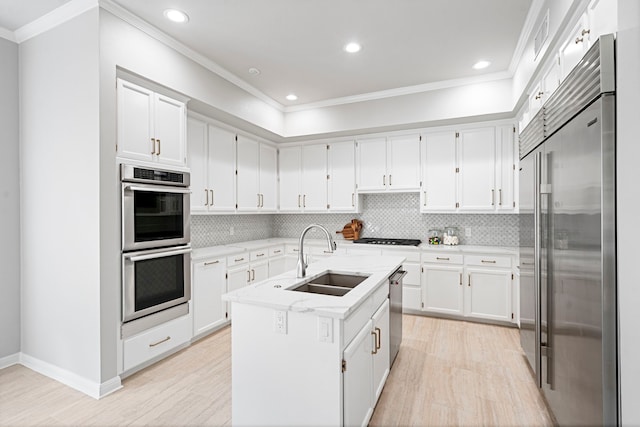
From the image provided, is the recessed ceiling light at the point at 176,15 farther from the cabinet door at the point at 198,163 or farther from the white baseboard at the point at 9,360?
the white baseboard at the point at 9,360

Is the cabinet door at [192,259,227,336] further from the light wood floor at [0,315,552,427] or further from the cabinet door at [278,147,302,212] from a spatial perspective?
the cabinet door at [278,147,302,212]

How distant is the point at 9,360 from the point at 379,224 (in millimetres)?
4354

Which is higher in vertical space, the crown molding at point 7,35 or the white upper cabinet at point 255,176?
the crown molding at point 7,35

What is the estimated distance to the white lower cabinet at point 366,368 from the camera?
65.1 inches

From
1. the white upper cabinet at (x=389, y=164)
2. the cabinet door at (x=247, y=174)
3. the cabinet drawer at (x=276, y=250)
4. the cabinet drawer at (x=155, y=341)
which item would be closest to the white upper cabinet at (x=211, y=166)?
the cabinet door at (x=247, y=174)

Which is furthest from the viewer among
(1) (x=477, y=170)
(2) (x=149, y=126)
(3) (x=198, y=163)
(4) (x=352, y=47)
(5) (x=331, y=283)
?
(1) (x=477, y=170)

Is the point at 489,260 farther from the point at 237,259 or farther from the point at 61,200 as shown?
the point at 61,200

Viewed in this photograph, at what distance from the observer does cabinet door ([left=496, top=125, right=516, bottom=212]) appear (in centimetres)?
390

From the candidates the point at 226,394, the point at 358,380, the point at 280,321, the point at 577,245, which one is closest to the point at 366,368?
A: the point at 358,380

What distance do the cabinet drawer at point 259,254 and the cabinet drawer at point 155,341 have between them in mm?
1190

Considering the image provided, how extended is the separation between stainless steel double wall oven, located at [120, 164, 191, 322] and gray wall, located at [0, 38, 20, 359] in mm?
1215

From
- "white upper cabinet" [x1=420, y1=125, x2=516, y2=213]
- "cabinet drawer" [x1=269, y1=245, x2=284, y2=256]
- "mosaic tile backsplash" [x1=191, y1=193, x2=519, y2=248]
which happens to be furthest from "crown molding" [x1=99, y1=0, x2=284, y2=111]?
"white upper cabinet" [x1=420, y1=125, x2=516, y2=213]

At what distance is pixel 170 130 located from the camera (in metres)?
2.92

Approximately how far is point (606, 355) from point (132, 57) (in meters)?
3.41
